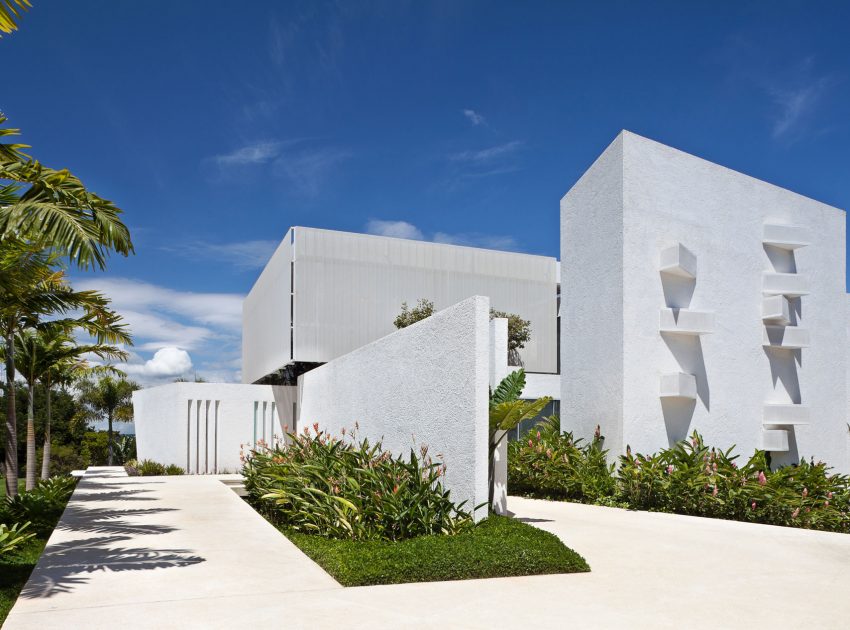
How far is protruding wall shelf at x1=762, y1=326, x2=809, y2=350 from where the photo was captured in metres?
15.2

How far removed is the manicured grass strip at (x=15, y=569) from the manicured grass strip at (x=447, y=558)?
2813mm

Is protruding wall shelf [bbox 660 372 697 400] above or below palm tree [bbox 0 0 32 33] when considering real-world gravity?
below

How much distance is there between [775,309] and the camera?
1495cm

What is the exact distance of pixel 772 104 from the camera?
14.7 metres

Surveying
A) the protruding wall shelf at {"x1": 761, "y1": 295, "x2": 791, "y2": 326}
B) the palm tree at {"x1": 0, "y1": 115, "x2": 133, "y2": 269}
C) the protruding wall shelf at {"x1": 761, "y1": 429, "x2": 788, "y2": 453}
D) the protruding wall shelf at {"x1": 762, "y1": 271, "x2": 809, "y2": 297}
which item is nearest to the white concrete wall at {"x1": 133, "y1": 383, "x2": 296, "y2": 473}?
the protruding wall shelf at {"x1": 761, "y1": 429, "x2": 788, "y2": 453}

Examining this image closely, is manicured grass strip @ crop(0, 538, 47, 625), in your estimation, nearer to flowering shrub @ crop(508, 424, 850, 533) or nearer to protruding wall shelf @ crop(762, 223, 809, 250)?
flowering shrub @ crop(508, 424, 850, 533)

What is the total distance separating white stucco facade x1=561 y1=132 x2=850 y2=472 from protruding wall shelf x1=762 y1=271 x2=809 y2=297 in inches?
1.0

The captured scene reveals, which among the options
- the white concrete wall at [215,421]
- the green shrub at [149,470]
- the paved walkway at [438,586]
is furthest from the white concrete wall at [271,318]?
the paved walkway at [438,586]

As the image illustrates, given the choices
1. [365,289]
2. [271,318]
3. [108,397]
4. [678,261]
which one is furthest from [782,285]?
[108,397]

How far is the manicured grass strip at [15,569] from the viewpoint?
6199 mm

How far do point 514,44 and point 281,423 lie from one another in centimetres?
1405

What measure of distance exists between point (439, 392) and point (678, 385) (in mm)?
5996

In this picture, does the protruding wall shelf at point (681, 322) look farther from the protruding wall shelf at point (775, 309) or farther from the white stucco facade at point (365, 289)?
the white stucco facade at point (365, 289)

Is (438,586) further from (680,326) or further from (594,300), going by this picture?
(594,300)
